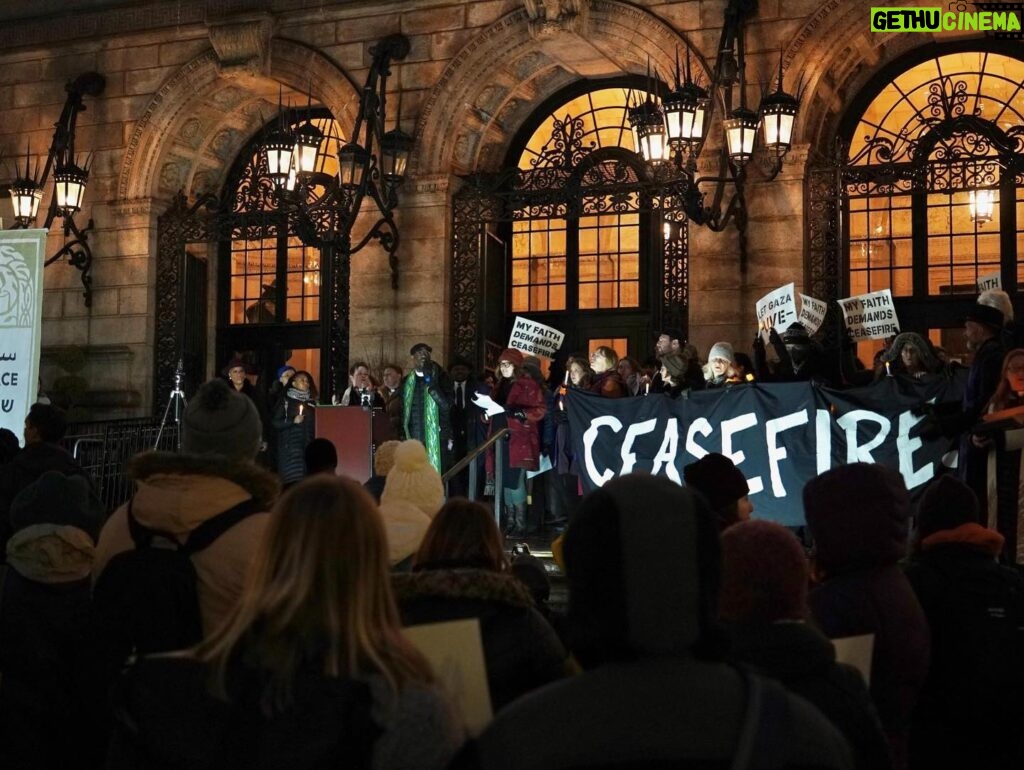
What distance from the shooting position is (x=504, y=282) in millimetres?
19438

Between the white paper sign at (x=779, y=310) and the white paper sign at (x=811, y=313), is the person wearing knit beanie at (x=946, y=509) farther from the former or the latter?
the white paper sign at (x=811, y=313)

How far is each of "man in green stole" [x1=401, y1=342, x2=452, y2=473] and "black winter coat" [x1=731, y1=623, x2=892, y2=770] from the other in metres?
12.0

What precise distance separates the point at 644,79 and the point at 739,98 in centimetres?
211

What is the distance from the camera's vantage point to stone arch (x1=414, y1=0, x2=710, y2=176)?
17453 mm

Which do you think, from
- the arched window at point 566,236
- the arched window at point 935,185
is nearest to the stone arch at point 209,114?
the arched window at point 566,236

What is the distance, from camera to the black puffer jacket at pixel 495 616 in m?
3.96

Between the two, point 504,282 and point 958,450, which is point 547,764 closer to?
point 958,450

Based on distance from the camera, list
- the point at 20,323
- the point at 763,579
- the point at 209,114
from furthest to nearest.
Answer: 1. the point at 209,114
2. the point at 20,323
3. the point at 763,579

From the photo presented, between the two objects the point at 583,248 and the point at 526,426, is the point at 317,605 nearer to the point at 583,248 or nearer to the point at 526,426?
the point at 526,426

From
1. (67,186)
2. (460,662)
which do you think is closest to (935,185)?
(67,186)

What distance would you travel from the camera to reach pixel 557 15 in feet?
57.3

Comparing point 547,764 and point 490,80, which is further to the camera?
point 490,80

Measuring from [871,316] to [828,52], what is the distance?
4365 millimetres

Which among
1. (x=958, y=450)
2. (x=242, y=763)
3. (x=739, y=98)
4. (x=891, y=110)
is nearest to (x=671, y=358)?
(x=958, y=450)
